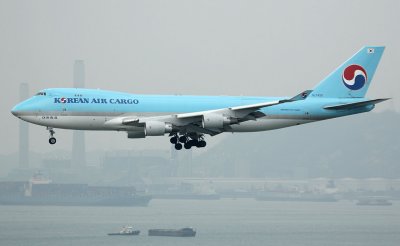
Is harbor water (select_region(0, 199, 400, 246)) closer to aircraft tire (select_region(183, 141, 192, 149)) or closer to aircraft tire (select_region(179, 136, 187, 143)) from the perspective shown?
aircraft tire (select_region(183, 141, 192, 149))

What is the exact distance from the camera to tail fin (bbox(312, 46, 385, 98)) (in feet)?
236

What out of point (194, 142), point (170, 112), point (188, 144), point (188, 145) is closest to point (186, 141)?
point (188, 144)

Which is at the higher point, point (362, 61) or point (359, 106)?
point (362, 61)

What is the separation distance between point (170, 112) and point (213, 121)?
365 centimetres

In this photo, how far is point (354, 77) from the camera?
238 ft

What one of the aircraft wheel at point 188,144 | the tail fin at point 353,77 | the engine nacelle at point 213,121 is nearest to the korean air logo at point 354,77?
the tail fin at point 353,77

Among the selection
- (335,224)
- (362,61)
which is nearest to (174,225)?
(335,224)

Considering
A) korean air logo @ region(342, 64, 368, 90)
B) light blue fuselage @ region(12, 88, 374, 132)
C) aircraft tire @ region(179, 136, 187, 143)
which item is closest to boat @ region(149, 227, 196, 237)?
korean air logo @ region(342, 64, 368, 90)

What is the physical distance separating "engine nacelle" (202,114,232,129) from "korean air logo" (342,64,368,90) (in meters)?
14.0

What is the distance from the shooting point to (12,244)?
152 m

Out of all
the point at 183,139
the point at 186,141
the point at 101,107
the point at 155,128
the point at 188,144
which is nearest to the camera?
the point at 155,128

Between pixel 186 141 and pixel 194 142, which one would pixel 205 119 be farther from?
pixel 186 141

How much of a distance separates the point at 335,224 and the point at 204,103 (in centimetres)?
13250

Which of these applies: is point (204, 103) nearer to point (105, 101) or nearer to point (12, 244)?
point (105, 101)
